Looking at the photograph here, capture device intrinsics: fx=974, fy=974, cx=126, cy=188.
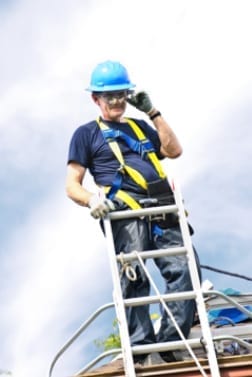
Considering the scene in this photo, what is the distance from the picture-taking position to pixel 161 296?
5.54 m

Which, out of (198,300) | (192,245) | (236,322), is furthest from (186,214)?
(236,322)

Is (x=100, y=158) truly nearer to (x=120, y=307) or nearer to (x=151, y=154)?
(x=151, y=154)

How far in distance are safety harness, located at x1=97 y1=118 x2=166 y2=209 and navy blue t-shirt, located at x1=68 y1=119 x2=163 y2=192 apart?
2 centimetres

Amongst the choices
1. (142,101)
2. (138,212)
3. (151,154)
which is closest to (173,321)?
(138,212)

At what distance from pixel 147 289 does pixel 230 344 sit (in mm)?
845

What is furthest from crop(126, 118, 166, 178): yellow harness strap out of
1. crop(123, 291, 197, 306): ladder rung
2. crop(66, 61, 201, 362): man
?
crop(123, 291, 197, 306): ladder rung

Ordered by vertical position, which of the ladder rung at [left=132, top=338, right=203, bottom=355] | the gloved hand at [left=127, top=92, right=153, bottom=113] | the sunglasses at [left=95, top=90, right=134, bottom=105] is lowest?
the ladder rung at [left=132, top=338, right=203, bottom=355]

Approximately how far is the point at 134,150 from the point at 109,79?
1.67 ft

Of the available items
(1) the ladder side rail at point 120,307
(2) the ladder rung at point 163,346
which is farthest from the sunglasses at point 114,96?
(2) the ladder rung at point 163,346

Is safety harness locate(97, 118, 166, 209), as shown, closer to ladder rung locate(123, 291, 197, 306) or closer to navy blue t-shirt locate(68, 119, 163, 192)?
navy blue t-shirt locate(68, 119, 163, 192)

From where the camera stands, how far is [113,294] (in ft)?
18.4

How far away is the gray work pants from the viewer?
230 inches

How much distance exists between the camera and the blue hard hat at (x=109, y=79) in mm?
6395

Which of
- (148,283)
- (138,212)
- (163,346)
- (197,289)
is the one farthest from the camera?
(148,283)
